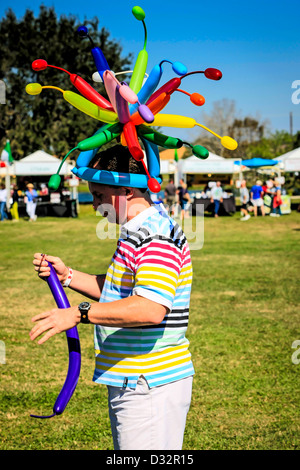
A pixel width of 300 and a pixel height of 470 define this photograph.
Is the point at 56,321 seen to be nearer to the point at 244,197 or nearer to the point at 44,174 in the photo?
the point at 244,197

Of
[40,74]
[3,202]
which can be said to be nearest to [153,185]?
[3,202]

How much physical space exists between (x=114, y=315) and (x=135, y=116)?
864 mm

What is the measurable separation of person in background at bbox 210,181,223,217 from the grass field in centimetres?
1098

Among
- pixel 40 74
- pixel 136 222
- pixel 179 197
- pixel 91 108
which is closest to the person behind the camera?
pixel 136 222

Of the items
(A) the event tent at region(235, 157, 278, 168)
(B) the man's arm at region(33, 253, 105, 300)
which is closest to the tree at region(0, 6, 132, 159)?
(A) the event tent at region(235, 157, 278, 168)

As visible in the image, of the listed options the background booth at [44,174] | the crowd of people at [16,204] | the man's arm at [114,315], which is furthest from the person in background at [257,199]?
the man's arm at [114,315]

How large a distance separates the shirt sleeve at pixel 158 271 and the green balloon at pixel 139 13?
3.34ft

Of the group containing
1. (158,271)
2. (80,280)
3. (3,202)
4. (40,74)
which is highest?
(40,74)

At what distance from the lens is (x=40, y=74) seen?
38.6 m

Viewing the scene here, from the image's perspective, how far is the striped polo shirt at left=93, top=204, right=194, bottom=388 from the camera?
6.91 ft

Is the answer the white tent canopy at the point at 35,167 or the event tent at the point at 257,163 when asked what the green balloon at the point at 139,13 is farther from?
the event tent at the point at 257,163
